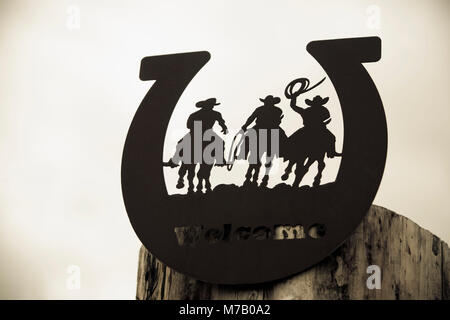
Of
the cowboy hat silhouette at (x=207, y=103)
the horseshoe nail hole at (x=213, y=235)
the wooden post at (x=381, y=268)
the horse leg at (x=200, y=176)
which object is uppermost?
the cowboy hat silhouette at (x=207, y=103)

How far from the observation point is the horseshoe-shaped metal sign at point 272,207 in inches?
74.1

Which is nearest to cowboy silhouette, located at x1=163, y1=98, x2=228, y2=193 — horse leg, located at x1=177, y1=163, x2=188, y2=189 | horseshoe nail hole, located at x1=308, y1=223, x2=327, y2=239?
horse leg, located at x1=177, y1=163, x2=188, y2=189

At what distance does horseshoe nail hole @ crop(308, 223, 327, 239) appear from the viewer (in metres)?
1.89

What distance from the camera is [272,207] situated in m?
1.94

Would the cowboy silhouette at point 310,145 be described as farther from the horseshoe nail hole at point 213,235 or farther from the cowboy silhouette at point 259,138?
the horseshoe nail hole at point 213,235

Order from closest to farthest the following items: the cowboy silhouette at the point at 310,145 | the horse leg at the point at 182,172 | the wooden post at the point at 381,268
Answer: the wooden post at the point at 381,268 → the cowboy silhouette at the point at 310,145 → the horse leg at the point at 182,172

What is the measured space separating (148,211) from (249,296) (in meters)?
0.41

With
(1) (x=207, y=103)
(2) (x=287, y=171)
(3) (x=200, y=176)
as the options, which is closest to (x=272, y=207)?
(2) (x=287, y=171)

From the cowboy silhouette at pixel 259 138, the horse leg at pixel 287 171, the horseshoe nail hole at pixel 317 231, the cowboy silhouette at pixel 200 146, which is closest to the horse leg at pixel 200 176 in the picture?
the cowboy silhouette at pixel 200 146

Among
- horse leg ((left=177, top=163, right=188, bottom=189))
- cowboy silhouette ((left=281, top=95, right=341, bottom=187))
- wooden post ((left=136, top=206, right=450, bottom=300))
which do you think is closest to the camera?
wooden post ((left=136, top=206, right=450, bottom=300))

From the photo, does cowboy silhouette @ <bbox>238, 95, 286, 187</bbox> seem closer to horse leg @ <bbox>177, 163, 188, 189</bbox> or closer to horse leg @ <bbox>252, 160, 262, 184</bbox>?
horse leg @ <bbox>252, 160, 262, 184</bbox>

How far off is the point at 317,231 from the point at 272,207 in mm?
151
